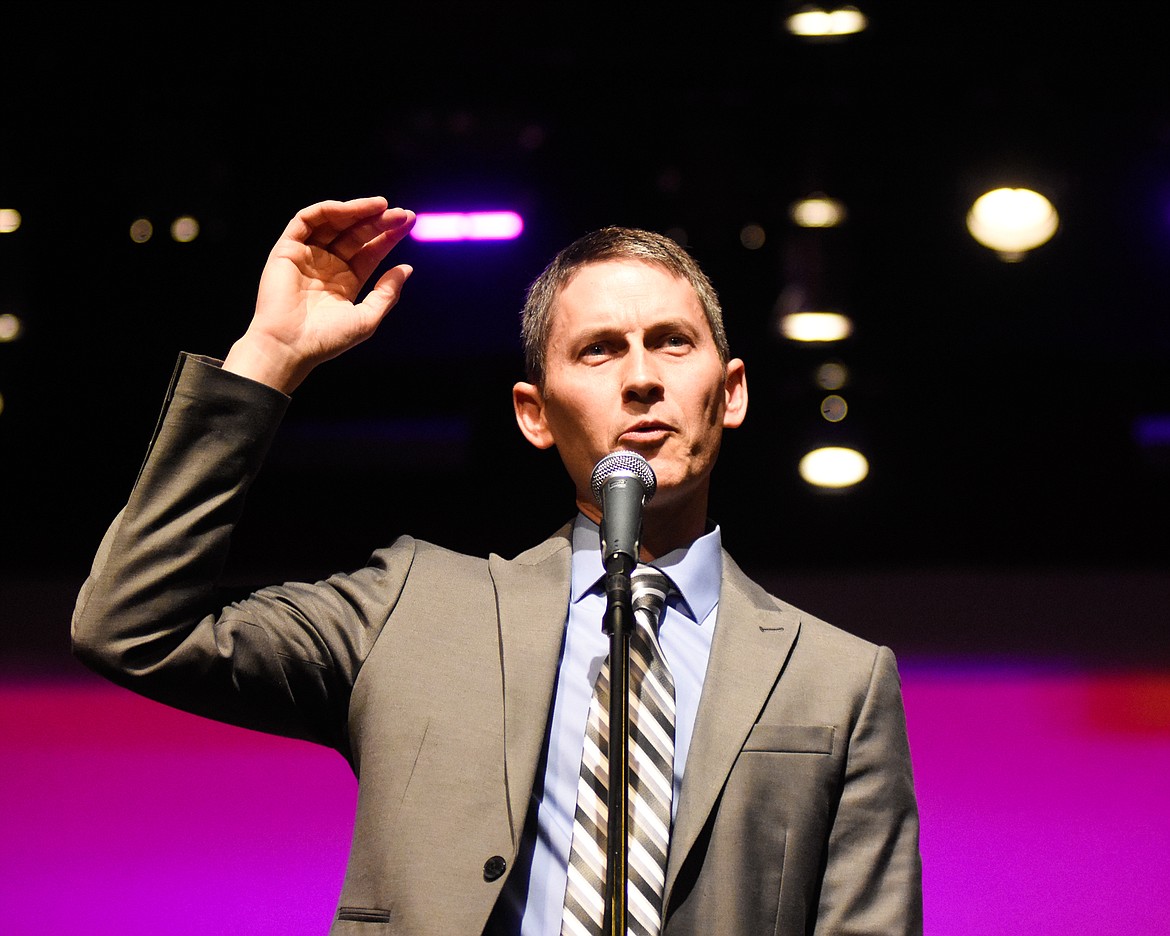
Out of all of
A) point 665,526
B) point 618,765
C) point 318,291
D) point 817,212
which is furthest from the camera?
point 817,212

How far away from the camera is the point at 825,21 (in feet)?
11.0

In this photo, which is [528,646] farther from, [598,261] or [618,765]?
[598,261]

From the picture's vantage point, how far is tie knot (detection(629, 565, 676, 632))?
1.72 meters

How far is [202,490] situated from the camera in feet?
5.15

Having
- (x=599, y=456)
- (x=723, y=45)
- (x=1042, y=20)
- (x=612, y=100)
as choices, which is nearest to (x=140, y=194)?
(x=612, y=100)

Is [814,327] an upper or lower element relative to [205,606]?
upper

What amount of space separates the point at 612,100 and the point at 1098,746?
2049 millimetres

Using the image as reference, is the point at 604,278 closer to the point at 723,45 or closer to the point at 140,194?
the point at 723,45

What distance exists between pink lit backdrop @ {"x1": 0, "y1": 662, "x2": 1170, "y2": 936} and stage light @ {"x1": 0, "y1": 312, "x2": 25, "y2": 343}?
0.99 meters

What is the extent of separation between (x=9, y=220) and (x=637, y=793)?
2.74m

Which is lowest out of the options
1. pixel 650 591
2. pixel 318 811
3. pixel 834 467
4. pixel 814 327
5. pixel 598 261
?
pixel 318 811

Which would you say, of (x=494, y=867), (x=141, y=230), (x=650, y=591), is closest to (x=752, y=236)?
(x=141, y=230)

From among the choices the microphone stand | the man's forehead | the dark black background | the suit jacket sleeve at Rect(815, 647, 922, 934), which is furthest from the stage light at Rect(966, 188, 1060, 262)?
the microphone stand

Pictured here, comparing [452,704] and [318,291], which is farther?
[318,291]
